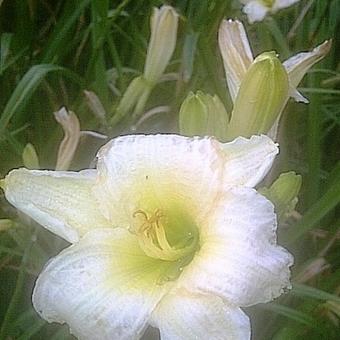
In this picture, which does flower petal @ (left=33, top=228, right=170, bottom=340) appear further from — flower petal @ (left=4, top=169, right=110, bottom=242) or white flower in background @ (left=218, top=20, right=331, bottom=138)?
white flower in background @ (left=218, top=20, right=331, bottom=138)

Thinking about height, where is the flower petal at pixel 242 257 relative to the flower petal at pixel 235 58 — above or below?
below

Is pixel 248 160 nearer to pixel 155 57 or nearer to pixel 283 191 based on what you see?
pixel 283 191

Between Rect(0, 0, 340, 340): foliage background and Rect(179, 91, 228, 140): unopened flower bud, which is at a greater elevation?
Rect(179, 91, 228, 140): unopened flower bud

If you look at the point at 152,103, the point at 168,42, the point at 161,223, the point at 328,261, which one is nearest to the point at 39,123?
the point at 152,103

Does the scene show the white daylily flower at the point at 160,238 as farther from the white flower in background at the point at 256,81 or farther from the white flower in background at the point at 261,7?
the white flower in background at the point at 261,7

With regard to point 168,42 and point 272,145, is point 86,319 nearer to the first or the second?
point 272,145

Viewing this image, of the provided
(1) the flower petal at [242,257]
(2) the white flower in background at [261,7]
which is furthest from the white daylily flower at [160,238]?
(2) the white flower in background at [261,7]

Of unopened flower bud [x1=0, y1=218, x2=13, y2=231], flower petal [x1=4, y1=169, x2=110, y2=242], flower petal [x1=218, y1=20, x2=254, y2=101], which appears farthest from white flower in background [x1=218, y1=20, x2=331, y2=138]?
unopened flower bud [x1=0, y1=218, x2=13, y2=231]
